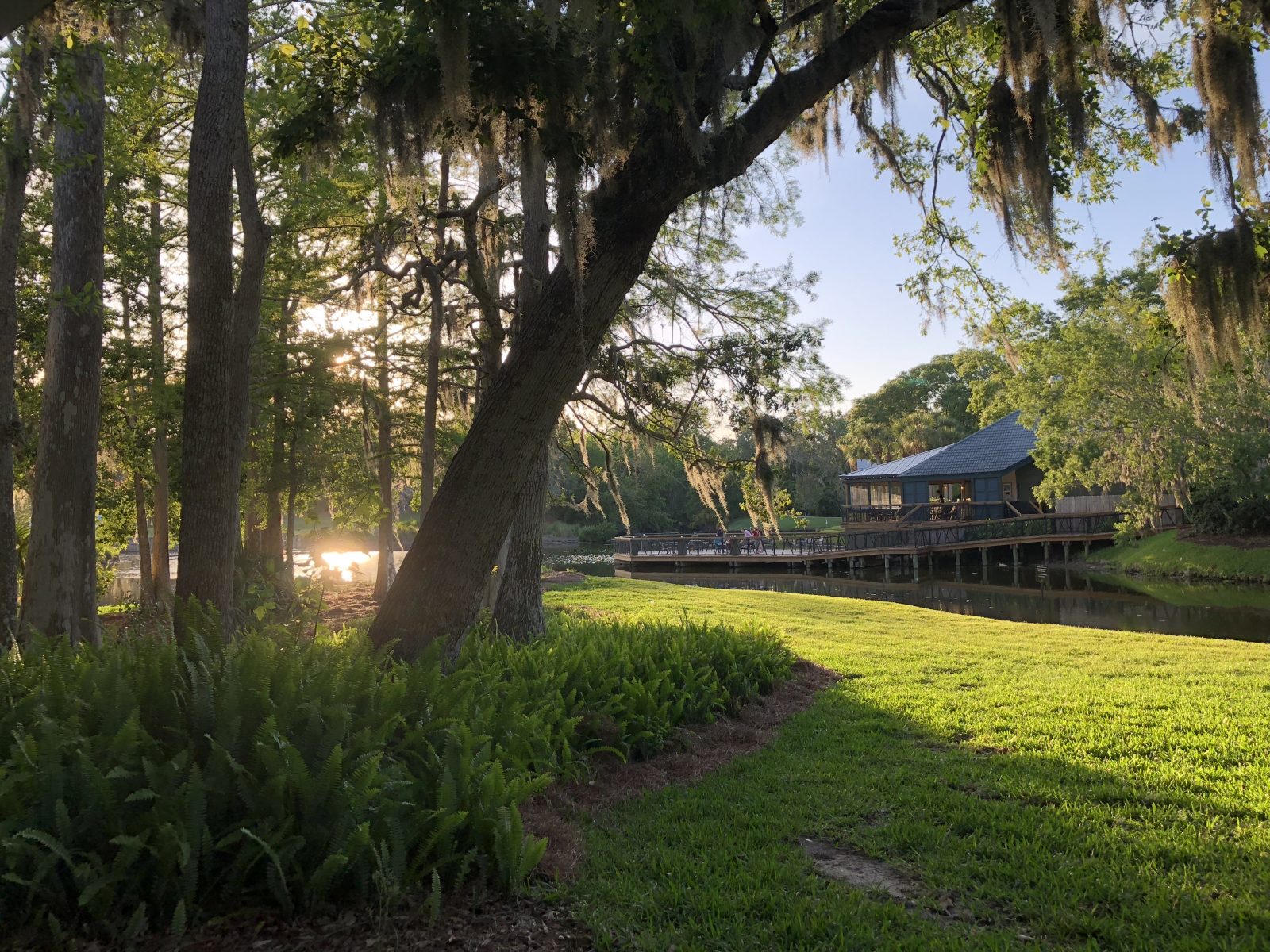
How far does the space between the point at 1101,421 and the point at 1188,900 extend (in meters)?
26.7

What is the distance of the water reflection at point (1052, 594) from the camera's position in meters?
17.8

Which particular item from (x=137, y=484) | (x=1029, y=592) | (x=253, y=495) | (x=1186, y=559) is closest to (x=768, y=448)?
(x=253, y=495)

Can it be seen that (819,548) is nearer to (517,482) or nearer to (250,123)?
(250,123)

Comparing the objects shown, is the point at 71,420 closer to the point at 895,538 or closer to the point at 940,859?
the point at 940,859

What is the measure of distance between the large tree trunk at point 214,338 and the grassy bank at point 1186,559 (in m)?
29.1

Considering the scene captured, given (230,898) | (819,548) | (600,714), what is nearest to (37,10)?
(230,898)

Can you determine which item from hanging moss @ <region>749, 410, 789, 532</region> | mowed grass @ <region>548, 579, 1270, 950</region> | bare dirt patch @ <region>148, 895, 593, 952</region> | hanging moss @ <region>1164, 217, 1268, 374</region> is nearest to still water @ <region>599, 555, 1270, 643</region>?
mowed grass @ <region>548, 579, 1270, 950</region>

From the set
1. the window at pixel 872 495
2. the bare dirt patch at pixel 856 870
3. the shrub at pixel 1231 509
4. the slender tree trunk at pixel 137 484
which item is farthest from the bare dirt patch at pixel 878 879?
the window at pixel 872 495

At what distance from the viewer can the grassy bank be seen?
84.9 feet

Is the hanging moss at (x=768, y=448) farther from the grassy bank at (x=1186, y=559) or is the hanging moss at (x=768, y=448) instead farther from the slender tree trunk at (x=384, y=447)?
the grassy bank at (x=1186, y=559)

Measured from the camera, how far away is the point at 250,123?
405 inches

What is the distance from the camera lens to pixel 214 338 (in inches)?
199

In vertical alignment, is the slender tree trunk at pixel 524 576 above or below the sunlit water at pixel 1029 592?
above

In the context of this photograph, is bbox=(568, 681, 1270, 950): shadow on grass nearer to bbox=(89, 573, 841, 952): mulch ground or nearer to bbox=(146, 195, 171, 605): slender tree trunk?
bbox=(89, 573, 841, 952): mulch ground
